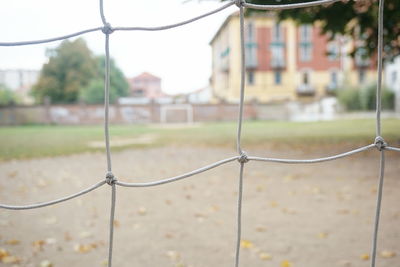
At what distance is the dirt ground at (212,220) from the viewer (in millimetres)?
1713

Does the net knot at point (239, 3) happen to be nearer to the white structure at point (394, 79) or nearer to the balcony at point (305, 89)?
the white structure at point (394, 79)

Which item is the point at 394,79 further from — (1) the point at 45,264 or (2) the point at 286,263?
(1) the point at 45,264

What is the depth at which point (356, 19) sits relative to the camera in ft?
15.8

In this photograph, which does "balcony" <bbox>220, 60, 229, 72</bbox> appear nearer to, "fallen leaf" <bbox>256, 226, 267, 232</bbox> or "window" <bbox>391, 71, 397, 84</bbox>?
"window" <bbox>391, 71, 397, 84</bbox>

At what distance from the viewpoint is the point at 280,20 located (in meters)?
4.83

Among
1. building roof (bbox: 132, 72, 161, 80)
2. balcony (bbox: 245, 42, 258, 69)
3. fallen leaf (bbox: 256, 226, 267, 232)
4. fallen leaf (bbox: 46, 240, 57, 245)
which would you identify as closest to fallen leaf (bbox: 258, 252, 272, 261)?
fallen leaf (bbox: 256, 226, 267, 232)

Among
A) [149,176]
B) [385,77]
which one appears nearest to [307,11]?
[149,176]

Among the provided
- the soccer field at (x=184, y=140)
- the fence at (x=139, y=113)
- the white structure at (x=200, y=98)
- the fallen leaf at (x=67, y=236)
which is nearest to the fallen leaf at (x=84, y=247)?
the fallen leaf at (x=67, y=236)

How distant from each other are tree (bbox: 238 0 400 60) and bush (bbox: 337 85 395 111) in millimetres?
13698

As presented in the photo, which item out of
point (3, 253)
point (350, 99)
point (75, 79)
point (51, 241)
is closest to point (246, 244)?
point (51, 241)

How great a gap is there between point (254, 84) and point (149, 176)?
816 inches

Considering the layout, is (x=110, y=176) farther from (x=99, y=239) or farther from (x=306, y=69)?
(x=306, y=69)

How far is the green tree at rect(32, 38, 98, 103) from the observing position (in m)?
12.7

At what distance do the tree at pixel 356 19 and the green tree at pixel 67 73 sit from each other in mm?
8200
